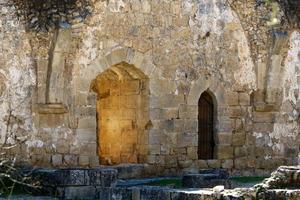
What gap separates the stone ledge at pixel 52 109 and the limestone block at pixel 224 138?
12.2 ft

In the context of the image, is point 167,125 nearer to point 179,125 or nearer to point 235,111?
point 179,125

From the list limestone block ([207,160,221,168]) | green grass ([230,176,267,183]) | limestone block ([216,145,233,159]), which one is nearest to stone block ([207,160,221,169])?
limestone block ([207,160,221,168])

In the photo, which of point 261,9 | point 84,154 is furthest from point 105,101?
point 261,9

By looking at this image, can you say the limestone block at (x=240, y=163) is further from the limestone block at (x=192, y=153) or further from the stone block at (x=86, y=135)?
the stone block at (x=86, y=135)

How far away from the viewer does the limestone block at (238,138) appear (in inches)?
672

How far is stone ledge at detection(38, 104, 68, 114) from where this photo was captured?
14461mm

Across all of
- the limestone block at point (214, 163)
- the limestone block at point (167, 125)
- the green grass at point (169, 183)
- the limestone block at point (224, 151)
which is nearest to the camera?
the green grass at point (169, 183)

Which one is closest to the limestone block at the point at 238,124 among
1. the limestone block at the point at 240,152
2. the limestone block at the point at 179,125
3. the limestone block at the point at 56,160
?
the limestone block at the point at 240,152

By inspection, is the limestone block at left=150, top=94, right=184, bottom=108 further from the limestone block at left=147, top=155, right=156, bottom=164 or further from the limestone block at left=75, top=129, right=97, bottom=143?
the limestone block at left=75, top=129, right=97, bottom=143

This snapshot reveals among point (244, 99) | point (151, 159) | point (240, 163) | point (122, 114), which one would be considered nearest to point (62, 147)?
point (151, 159)

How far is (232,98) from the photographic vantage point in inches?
671

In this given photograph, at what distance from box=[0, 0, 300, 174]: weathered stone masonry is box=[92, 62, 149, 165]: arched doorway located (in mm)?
26

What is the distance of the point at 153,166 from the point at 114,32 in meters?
2.75

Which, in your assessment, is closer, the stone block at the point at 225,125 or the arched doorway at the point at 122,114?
the arched doorway at the point at 122,114
